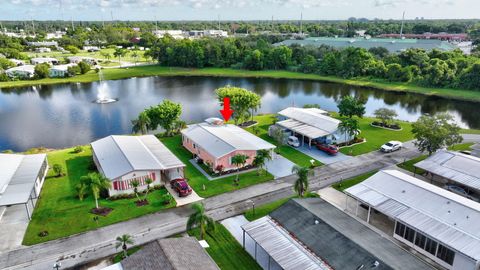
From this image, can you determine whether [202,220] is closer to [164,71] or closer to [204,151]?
[204,151]

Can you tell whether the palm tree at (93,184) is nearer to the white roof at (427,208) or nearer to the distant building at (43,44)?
the white roof at (427,208)

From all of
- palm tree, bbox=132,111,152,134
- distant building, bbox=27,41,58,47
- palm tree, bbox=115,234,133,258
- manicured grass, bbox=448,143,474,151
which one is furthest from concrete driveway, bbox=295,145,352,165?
distant building, bbox=27,41,58,47

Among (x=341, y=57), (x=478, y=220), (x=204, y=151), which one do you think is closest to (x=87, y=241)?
(x=204, y=151)

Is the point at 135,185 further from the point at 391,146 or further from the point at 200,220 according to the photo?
the point at 391,146

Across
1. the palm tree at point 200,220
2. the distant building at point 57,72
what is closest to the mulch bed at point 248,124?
the palm tree at point 200,220

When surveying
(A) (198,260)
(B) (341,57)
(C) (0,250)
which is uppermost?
(B) (341,57)

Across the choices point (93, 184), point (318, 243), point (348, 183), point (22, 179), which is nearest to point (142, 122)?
point (22, 179)

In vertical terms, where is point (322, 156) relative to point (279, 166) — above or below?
above
